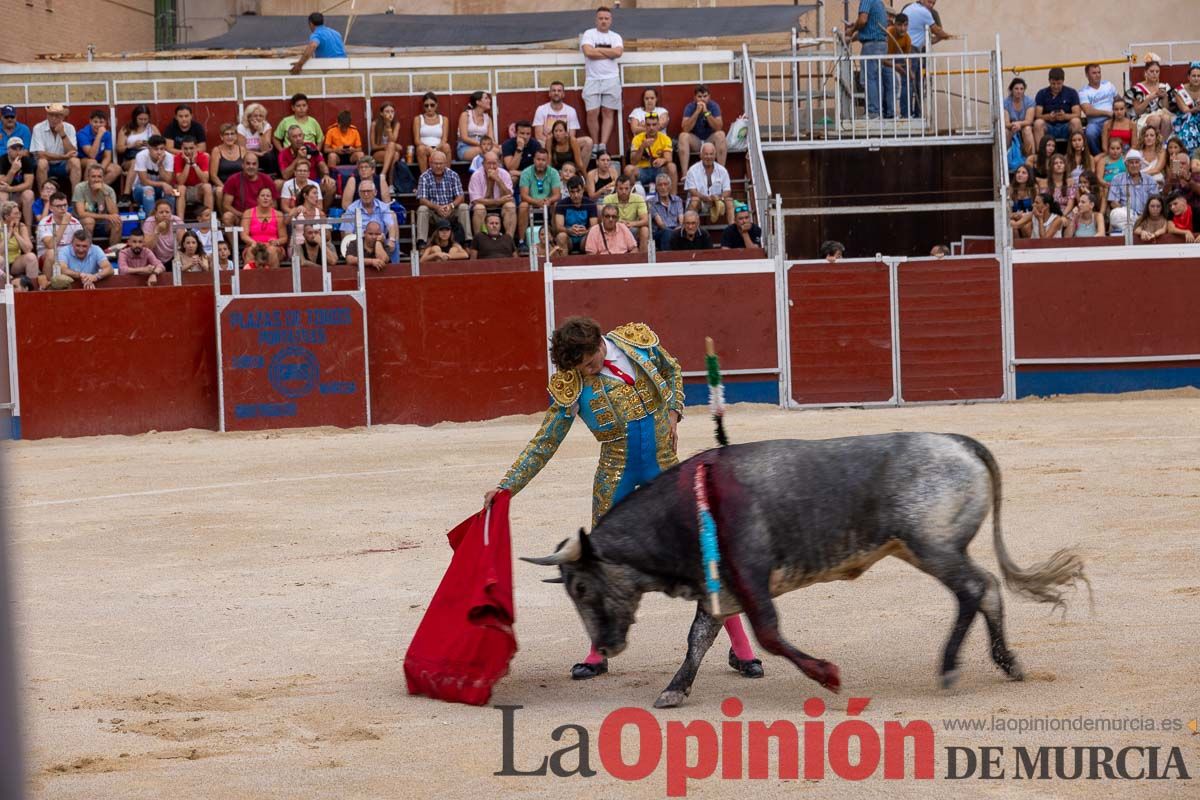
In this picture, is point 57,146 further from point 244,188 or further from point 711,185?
point 711,185

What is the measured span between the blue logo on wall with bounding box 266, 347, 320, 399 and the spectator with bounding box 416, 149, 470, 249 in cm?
165

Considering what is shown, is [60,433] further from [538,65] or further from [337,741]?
[337,741]

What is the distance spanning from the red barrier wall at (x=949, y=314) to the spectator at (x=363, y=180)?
4.64 metres

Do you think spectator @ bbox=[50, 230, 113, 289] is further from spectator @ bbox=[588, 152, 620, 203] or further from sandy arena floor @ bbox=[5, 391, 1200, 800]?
spectator @ bbox=[588, 152, 620, 203]

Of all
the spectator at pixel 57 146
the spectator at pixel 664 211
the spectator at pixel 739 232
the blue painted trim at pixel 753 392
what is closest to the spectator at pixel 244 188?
the spectator at pixel 57 146

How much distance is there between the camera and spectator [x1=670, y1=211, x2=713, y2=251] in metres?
13.4

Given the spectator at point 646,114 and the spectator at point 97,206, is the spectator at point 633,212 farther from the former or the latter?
the spectator at point 97,206

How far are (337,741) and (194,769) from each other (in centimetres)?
41

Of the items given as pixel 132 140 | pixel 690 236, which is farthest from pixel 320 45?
pixel 690 236

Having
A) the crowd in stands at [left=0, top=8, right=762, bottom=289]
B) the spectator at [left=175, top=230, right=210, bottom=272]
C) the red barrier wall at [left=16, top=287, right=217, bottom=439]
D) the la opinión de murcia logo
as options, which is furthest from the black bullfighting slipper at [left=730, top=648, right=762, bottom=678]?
the spectator at [left=175, top=230, right=210, bottom=272]

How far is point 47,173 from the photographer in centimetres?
1430

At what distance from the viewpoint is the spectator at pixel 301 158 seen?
1430 centimetres

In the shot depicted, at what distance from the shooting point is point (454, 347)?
1305 centimetres

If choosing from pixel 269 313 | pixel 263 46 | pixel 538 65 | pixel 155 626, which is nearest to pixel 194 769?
pixel 155 626
